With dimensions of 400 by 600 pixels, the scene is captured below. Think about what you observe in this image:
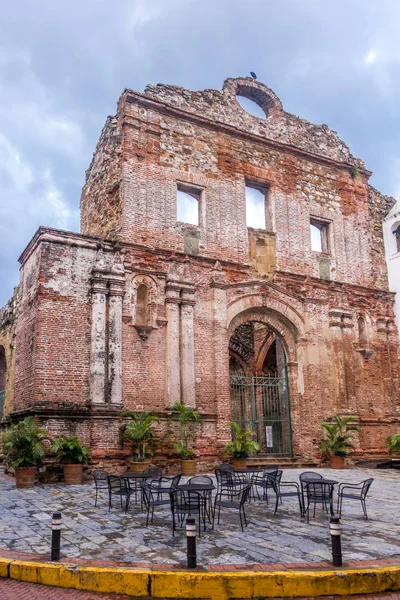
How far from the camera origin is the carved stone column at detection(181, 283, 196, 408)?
1452cm

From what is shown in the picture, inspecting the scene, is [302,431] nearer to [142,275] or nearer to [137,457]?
[137,457]

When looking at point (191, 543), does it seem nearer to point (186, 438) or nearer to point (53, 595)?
point (53, 595)

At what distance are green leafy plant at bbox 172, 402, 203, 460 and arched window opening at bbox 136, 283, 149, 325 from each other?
248 centimetres

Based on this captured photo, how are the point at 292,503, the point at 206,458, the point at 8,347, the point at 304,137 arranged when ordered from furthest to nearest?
the point at 304,137 → the point at 8,347 → the point at 206,458 → the point at 292,503

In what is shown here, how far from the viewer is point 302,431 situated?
16516 mm

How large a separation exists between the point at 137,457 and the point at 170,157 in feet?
29.2

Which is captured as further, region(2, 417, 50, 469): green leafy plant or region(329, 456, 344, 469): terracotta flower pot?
region(329, 456, 344, 469): terracotta flower pot

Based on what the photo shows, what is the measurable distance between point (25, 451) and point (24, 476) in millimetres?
509

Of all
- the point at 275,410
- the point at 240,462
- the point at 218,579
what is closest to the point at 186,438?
the point at 240,462

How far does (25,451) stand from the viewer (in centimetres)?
1145

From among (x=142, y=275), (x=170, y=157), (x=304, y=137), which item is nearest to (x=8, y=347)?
(x=142, y=275)

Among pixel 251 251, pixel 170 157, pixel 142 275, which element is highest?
pixel 170 157

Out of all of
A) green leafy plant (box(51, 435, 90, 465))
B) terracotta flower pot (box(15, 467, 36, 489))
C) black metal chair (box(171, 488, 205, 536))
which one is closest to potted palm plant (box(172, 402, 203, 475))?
green leafy plant (box(51, 435, 90, 465))

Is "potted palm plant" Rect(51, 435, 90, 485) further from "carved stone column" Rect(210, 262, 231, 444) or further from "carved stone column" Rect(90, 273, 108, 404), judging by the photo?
"carved stone column" Rect(210, 262, 231, 444)
